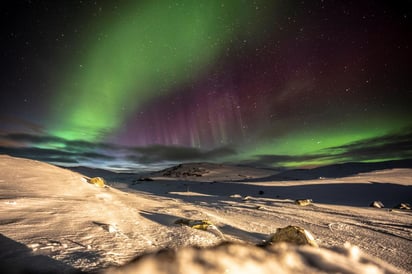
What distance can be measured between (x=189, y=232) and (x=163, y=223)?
890 mm

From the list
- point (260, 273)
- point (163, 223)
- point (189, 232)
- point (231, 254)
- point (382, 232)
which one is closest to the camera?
point (260, 273)

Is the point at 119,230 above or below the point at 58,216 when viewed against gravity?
below

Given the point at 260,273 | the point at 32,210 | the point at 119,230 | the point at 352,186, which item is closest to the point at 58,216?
the point at 32,210

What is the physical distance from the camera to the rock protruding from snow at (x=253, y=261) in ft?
7.36

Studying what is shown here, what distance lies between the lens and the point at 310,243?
3.22 m

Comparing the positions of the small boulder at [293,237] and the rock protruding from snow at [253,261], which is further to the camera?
the small boulder at [293,237]

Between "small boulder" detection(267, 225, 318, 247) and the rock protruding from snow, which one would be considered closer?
the rock protruding from snow

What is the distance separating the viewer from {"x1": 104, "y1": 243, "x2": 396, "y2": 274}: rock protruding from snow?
224 centimetres

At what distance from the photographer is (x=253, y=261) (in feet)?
8.76

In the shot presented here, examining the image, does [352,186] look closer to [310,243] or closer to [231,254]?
[310,243]

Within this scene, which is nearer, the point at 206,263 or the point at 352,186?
the point at 206,263

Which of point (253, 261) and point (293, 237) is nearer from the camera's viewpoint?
point (253, 261)

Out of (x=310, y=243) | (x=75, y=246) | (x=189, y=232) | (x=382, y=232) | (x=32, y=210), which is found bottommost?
(x=382, y=232)

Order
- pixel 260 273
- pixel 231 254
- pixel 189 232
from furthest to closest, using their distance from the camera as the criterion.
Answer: pixel 189 232, pixel 231 254, pixel 260 273
